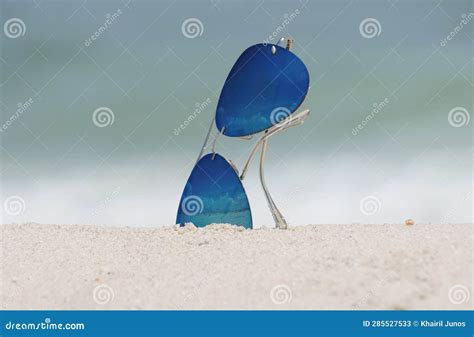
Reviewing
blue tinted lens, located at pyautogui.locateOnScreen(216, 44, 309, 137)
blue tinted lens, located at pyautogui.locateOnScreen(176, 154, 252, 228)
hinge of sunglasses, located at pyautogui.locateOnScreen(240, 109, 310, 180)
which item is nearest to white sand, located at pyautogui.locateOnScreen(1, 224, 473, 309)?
blue tinted lens, located at pyautogui.locateOnScreen(176, 154, 252, 228)

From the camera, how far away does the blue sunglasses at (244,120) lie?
807 centimetres

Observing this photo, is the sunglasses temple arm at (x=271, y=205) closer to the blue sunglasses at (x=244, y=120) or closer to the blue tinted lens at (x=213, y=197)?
the blue sunglasses at (x=244, y=120)

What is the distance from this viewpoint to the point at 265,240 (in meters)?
7.54

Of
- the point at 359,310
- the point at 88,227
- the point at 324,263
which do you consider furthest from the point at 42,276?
the point at 359,310

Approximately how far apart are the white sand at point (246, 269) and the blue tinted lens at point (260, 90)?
1415 mm

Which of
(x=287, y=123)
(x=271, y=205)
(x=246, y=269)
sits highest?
(x=287, y=123)

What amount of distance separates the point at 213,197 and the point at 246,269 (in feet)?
A: 7.48

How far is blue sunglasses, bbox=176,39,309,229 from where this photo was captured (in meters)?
8.07

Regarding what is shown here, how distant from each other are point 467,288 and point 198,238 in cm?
355

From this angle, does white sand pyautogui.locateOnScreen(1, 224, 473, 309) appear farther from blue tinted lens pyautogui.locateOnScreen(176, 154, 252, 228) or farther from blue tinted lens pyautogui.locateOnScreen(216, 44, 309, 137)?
blue tinted lens pyautogui.locateOnScreen(216, 44, 309, 137)

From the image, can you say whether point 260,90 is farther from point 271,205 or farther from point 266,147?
point 271,205

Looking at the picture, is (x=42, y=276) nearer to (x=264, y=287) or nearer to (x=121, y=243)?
(x=121, y=243)

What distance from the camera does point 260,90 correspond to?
824cm

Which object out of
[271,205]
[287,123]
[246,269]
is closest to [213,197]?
[271,205]
